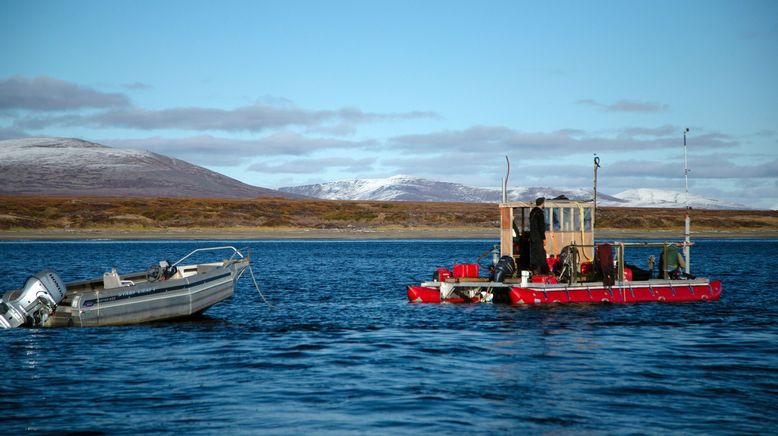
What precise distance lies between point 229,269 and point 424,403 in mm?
15214

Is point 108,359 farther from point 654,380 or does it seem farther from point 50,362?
point 654,380

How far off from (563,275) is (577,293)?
894 millimetres

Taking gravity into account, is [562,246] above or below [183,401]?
above

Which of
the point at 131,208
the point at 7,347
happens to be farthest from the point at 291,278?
the point at 131,208

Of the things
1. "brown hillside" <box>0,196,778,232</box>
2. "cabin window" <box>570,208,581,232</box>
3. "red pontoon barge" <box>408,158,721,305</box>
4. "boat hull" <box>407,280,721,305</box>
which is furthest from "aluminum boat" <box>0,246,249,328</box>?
"brown hillside" <box>0,196,778,232</box>

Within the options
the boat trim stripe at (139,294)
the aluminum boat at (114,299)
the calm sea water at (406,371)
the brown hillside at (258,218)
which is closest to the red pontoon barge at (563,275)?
the calm sea water at (406,371)

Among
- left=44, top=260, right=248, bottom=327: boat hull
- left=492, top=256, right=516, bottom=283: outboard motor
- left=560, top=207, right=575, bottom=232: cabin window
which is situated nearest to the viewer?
left=44, top=260, right=248, bottom=327: boat hull

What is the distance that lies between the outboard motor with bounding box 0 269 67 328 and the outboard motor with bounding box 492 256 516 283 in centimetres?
1526

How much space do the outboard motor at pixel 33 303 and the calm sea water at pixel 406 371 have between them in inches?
18.7

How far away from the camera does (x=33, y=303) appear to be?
24906 mm

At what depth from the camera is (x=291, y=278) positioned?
48.3 m

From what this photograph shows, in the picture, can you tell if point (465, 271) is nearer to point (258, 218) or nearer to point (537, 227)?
point (537, 227)

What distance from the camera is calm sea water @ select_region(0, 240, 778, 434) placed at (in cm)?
1458

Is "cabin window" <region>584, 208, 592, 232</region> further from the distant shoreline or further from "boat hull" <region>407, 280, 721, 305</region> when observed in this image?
the distant shoreline
